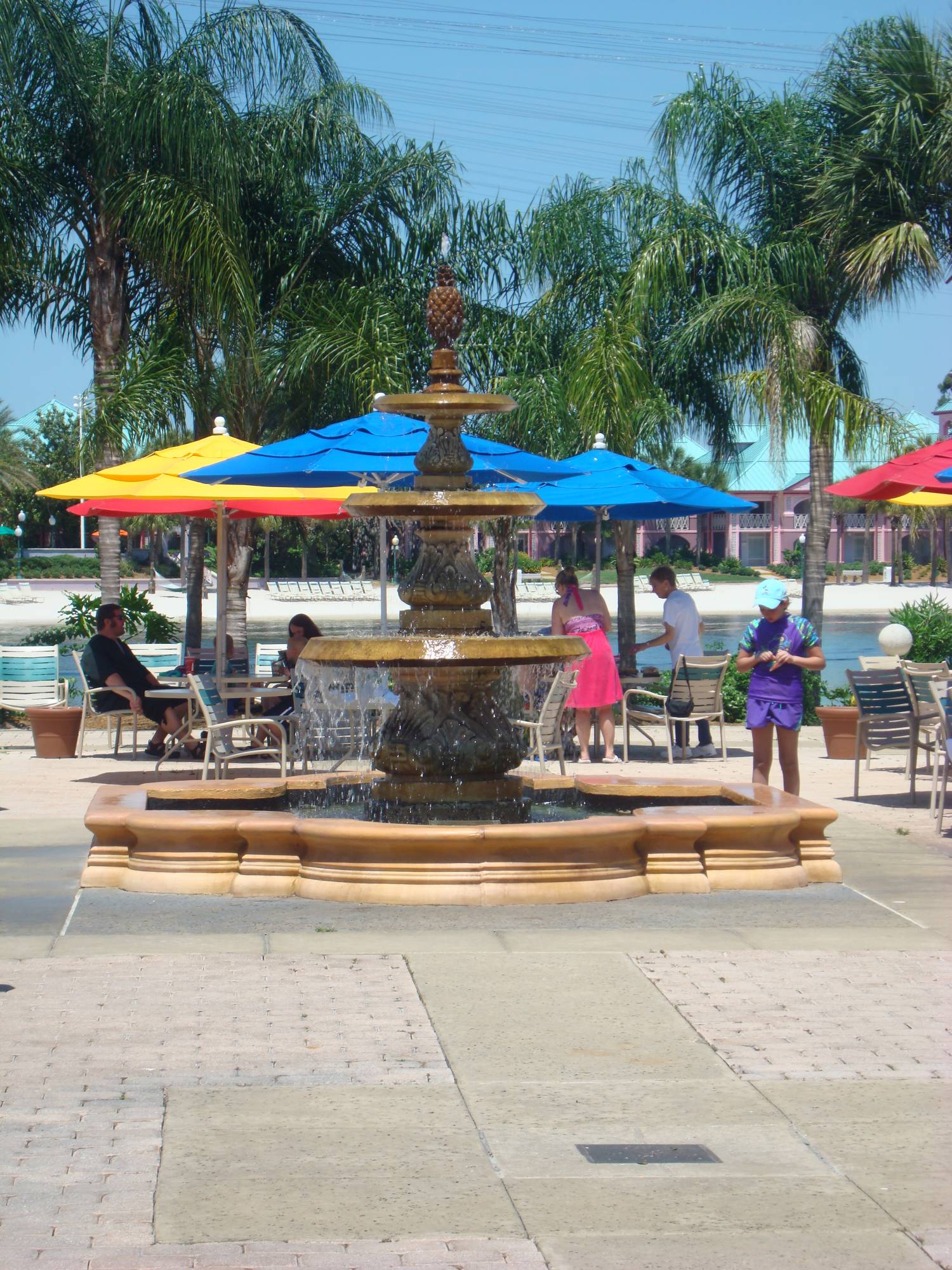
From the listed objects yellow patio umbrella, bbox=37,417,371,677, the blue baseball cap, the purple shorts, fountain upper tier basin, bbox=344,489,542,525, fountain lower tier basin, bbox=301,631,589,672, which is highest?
yellow patio umbrella, bbox=37,417,371,677

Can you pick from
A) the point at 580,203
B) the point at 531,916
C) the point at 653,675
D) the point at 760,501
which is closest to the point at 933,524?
the point at 760,501

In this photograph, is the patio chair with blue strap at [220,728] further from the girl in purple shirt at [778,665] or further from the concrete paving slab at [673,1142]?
the concrete paving slab at [673,1142]

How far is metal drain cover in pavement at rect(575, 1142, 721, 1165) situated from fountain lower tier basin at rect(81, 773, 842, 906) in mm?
3101

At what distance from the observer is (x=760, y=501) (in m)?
92.7

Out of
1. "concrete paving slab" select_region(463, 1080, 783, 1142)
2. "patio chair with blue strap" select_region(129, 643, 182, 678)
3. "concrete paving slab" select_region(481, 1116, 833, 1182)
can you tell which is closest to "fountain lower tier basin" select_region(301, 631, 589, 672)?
"concrete paving slab" select_region(463, 1080, 783, 1142)

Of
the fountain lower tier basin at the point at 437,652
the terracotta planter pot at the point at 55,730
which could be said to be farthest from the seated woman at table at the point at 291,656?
the fountain lower tier basin at the point at 437,652

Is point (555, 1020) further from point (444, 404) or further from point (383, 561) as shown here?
point (383, 561)

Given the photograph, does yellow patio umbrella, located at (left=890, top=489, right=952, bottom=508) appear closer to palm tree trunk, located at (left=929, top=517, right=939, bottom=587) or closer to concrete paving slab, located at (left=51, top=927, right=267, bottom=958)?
concrete paving slab, located at (left=51, top=927, right=267, bottom=958)

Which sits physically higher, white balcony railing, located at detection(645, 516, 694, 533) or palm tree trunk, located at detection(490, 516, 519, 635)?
white balcony railing, located at detection(645, 516, 694, 533)

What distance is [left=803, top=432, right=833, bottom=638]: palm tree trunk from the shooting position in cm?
1916

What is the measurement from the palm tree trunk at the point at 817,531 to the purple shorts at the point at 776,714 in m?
9.26

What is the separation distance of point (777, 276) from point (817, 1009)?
600 inches

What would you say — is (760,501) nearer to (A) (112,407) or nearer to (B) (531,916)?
(A) (112,407)

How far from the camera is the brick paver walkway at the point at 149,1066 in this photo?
3.87 m
